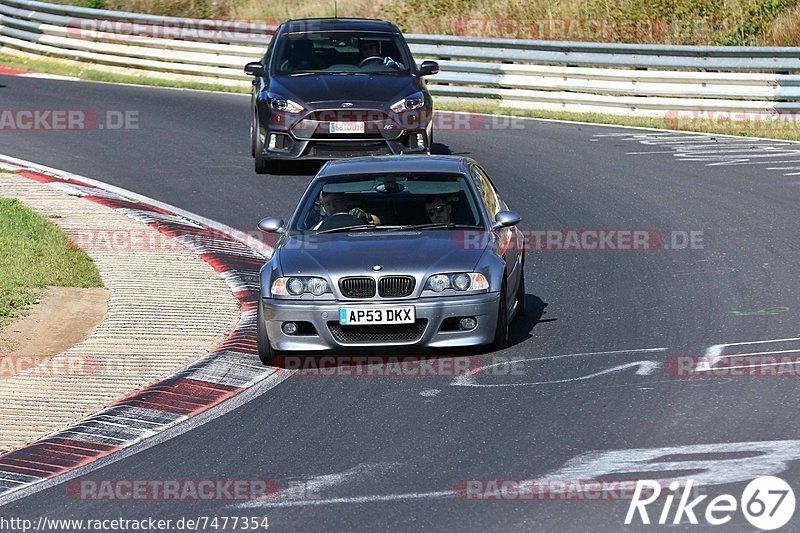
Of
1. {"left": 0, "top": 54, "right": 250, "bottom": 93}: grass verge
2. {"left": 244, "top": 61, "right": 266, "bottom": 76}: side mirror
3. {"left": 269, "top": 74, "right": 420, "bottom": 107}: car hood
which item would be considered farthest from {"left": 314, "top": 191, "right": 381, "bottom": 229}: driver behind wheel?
{"left": 0, "top": 54, "right": 250, "bottom": 93}: grass verge

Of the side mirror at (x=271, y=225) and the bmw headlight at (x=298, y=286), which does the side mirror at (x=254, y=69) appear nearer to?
the side mirror at (x=271, y=225)

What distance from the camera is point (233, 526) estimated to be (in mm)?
7129

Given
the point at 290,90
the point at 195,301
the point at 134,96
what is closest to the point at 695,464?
the point at 195,301

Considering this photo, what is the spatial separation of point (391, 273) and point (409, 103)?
8.25m

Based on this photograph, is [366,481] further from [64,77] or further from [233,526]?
[64,77]

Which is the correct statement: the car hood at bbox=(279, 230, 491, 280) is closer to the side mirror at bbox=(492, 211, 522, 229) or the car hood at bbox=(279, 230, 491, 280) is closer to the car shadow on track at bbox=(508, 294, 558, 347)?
the side mirror at bbox=(492, 211, 522, 229)

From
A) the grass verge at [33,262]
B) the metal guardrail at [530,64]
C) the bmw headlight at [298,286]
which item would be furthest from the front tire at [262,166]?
the bmw headlight at [298,286]

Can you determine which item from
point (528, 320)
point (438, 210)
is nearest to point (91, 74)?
point (438, 210)

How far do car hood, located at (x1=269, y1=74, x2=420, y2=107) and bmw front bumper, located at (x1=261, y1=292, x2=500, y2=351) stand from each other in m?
8.08

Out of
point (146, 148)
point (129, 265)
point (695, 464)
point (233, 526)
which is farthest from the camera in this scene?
point (146, 148)

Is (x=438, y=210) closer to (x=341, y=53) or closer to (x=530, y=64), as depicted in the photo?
(x=341, y=53)

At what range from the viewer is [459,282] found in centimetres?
1048

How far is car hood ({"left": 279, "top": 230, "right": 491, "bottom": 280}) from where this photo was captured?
34.3ft

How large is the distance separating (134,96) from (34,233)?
39.5ft
